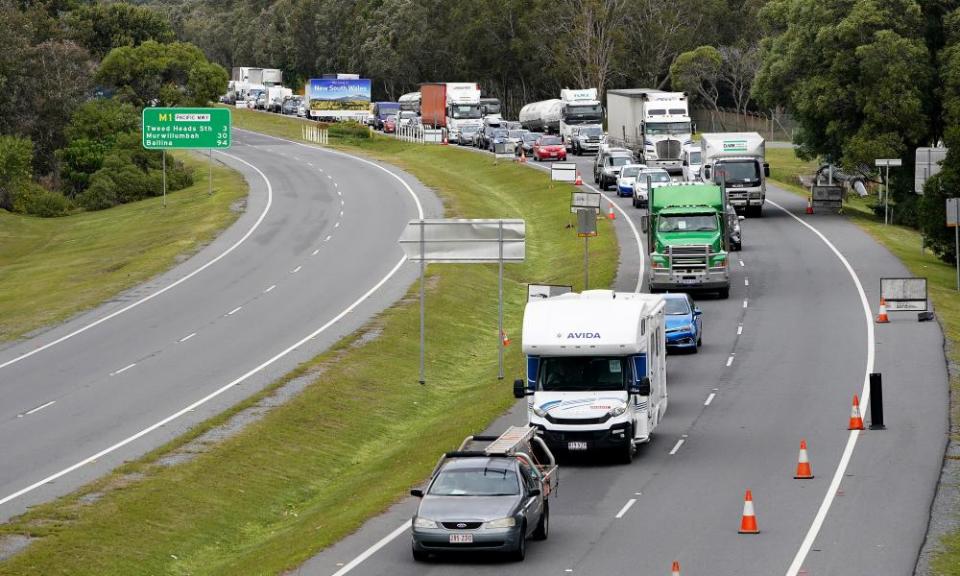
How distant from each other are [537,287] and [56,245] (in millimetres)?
44957

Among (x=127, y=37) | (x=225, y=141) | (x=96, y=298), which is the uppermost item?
(x=127, y=37)

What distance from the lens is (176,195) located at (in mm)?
88125

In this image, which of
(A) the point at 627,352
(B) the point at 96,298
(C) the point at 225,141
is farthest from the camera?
(C) the point at 225,141

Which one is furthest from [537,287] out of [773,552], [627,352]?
[773,552]

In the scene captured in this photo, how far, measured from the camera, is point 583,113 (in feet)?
341

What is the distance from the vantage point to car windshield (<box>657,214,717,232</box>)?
47.2 m

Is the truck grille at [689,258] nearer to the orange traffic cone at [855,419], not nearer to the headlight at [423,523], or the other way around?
the orange traffic cone at [855,419]

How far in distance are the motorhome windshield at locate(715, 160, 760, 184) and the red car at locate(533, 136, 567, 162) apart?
3188 centimetres

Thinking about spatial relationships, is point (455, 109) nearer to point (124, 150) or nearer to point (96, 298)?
point (124, 150)

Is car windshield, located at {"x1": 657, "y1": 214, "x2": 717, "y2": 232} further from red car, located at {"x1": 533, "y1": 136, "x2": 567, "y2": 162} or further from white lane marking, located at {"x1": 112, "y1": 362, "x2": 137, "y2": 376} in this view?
red car, located at {"x1": 533, "y1": 136, "x2": 567, "y2": 162}

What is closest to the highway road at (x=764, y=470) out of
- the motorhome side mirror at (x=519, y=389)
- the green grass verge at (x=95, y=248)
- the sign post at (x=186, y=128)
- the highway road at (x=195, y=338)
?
the motorhome side mirror at (x=519, y=389)

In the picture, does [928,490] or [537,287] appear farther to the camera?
[537,287]

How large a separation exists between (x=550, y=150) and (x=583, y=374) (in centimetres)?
6973

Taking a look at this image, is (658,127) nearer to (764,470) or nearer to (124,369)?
(124,369)
